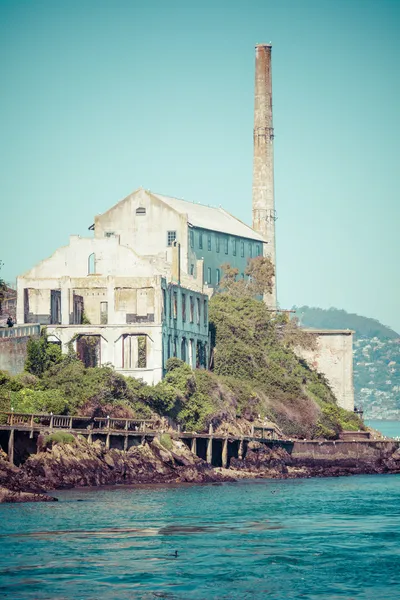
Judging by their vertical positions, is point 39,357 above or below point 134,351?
below

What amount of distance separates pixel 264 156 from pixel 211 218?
28.3 feet

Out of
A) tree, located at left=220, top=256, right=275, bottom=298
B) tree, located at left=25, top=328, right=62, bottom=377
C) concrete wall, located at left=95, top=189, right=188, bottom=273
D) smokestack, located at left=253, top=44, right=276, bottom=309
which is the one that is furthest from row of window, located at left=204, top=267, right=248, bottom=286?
tree, located at left=25, top=328, right=62, bottom=377

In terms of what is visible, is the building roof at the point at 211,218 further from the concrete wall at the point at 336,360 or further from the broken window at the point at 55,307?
the broken window at the point at 55,307

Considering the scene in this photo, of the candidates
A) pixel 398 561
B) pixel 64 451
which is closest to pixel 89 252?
pixel 64 451

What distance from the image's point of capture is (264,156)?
107 metres

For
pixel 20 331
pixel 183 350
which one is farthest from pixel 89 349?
pixel 183 350

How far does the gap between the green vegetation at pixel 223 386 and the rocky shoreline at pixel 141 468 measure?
201cm

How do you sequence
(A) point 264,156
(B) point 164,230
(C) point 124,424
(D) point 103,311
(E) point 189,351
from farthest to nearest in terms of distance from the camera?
(A) point 264,156 < (B) point 164,230 < (E) point 189,351 < (D) point 103,311 < (C) point 124,424

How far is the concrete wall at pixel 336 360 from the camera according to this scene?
99.2m

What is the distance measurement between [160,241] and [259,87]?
20942 millimetres

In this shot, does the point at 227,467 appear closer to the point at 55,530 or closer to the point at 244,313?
the point at 244,313

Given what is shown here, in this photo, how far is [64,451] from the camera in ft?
202

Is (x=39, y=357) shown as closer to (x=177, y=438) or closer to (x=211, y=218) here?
(x=177, y=438)

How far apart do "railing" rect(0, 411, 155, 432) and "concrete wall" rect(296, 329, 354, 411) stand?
30.2 m
